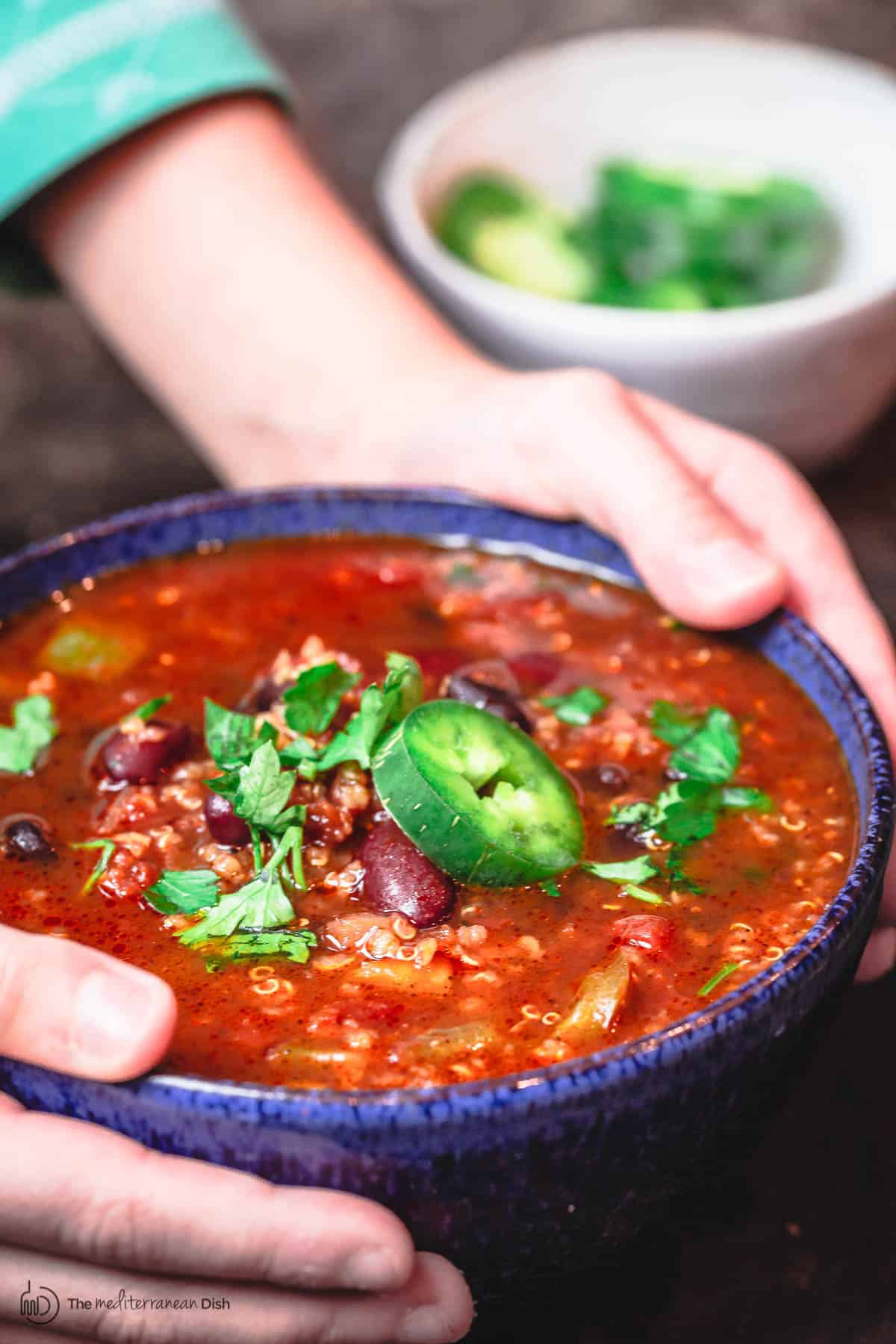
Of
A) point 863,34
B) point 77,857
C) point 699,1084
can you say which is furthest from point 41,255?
point 863,34

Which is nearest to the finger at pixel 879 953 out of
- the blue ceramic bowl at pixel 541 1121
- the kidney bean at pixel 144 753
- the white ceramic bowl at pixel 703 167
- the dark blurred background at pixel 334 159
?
the blue ceramic bowl at pixel 541 1121

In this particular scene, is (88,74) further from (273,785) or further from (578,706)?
(273,785)

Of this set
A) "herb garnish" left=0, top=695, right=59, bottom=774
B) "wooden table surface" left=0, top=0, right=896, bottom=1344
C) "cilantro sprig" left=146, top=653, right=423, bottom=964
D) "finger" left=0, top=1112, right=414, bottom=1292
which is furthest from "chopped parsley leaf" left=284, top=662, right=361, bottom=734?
"wooden table surface" left=0, top=0, right=896, bottom=1344

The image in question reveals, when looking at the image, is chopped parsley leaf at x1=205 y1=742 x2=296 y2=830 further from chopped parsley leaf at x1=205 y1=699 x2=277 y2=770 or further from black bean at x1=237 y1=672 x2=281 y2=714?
black bean at x1=237 y1=672 x2=281 y2=714

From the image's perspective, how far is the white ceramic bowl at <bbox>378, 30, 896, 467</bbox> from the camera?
3.11m

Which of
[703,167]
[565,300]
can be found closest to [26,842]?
[565,300]

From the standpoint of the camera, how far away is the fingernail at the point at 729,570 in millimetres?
1991

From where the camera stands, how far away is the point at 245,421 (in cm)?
310

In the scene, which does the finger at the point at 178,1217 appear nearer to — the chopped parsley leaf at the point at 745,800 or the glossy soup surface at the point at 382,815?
the glossy soup surface at the point at 382,815

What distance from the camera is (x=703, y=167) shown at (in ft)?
13.1

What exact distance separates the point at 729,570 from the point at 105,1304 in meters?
1.13

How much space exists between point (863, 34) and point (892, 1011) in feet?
13.1

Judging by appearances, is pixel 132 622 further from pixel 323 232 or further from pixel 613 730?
pixel 323 232

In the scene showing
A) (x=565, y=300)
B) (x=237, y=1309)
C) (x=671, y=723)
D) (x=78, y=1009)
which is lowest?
(x=565, y=300)
